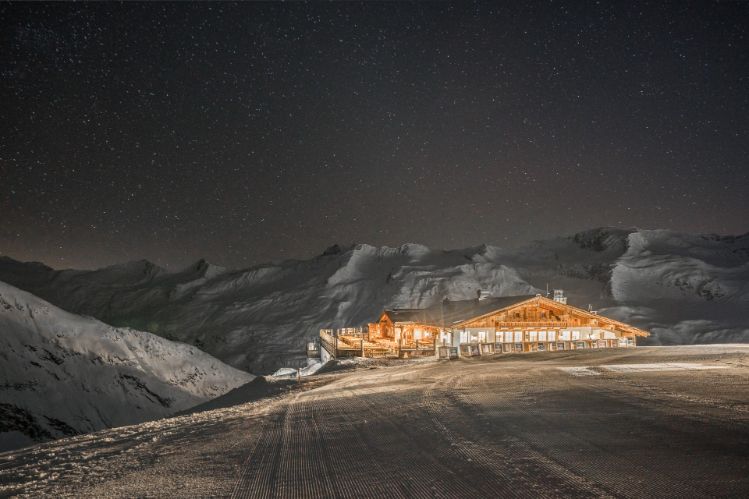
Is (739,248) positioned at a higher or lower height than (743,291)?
higher

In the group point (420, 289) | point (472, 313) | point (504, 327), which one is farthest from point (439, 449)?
point (420, 289)

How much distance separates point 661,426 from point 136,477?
9265 millimetres

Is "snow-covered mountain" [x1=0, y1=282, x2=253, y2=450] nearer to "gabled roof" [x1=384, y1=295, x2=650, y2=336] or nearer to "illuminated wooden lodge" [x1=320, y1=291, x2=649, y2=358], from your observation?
"illuminated wooden lodge" [x1=320, y1=291, x2=649, y2=358]

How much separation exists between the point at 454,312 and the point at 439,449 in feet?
113

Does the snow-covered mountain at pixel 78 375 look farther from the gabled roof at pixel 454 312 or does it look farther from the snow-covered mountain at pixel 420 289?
the snow-covered mountain at pixel 420 289

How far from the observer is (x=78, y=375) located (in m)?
28.1

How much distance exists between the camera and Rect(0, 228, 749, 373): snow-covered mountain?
89.0m

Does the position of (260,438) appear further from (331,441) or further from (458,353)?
(458,353)

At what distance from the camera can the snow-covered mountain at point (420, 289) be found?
292ft

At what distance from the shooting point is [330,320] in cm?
9719

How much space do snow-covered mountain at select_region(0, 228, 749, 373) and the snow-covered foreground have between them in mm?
60301

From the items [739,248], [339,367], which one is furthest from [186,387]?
[739,248]

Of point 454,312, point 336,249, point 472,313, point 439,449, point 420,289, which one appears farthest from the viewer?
point 336,249

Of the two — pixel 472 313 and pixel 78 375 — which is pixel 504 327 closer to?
pixel 472 313
